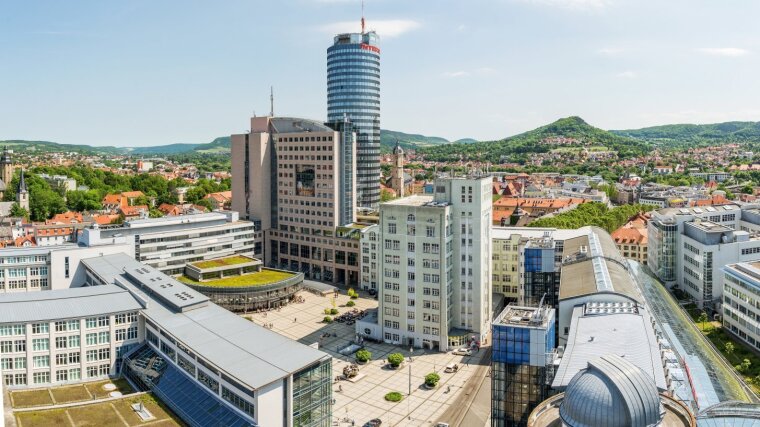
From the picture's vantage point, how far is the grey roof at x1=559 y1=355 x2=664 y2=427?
37.5 meters

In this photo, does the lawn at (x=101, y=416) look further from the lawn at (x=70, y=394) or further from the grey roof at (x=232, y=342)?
the grey roof at (x=232, y=342)

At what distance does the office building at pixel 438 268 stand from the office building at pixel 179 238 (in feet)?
167

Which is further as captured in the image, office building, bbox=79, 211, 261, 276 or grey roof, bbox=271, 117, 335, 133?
grey roof, bbox=271, 117, 335, 133

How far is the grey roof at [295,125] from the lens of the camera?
139 meters

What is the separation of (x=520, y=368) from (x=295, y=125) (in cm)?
10041

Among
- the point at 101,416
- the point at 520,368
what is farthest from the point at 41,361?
the point at 520,368

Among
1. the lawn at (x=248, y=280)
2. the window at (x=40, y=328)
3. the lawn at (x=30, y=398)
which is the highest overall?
the window at (x=40, y=328)

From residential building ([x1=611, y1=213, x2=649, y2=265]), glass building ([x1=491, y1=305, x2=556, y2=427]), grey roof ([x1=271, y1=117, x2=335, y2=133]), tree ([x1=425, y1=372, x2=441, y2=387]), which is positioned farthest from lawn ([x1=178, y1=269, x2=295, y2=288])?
residential building ([x1=611, y1=213, x2=649, y2=265])

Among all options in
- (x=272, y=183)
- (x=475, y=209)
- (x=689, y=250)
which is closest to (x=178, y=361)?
(x=475, y=209)

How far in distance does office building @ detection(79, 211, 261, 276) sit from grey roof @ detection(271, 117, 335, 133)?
24.5m

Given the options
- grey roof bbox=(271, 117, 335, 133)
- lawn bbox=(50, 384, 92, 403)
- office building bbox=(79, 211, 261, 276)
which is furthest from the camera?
grey roof bbox=(271, 117, 335, 133)

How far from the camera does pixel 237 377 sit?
53750 mm

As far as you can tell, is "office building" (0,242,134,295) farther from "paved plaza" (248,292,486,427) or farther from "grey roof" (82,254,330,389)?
"paved plaza" (248,292,486,427)

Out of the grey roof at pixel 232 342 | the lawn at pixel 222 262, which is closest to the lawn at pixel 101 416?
the grey roof at pixel 232 342
